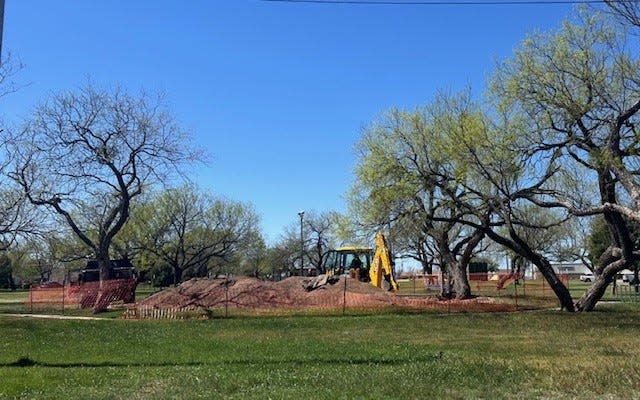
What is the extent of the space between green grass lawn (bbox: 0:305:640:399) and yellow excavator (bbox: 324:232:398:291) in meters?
13.7

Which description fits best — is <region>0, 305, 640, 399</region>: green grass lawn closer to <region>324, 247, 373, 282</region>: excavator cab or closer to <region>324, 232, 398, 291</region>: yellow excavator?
<region>324, 232, 398, 291</region>: yellow excavator

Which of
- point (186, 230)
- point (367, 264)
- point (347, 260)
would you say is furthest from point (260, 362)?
point (186, 230)

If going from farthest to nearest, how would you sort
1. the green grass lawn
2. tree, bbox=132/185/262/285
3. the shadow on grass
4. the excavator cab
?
tree, bbox=132/185/262/285, the excavator cab, the shadow on grass, the green grass lawn

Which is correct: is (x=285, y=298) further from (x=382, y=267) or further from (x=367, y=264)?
(x=367, y=264)

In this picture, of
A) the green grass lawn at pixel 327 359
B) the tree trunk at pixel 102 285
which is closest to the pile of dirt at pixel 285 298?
the tree trunk at pixel 102 285

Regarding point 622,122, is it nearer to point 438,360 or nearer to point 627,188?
point 627,188

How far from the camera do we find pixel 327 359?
13.6 m

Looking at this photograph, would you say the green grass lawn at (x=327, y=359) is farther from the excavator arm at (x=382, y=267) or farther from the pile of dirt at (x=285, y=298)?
the excavator arm at (x=382, y=267)

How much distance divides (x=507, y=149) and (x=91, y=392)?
1949 centimetres

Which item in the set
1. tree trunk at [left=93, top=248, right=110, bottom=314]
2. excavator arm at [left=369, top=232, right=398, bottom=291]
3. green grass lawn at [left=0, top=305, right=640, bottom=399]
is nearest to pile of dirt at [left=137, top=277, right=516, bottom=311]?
tree trunk at [left=93, top=248, right=110, bottom=314]

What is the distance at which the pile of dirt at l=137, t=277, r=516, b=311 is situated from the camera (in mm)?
30312

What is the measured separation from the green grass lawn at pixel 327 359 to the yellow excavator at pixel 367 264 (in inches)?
540

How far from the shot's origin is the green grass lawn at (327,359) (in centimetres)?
992

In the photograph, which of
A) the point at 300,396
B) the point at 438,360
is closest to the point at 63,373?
the point at 300,396
